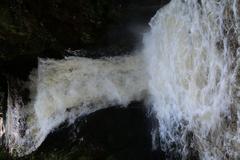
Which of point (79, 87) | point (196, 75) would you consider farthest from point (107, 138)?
point (196, 75)

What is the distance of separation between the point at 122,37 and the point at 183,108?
143 cm

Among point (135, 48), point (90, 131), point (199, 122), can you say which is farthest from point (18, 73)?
point (199, 122)

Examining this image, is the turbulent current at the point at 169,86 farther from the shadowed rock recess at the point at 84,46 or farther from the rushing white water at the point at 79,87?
the shadowed rock recess at the point at 84,46

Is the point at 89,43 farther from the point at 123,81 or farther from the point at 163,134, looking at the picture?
the point at 163,134

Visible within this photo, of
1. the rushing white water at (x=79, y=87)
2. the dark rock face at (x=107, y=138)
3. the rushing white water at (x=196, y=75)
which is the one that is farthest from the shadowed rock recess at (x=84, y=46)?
the rushing white water at (x=196, y=75)

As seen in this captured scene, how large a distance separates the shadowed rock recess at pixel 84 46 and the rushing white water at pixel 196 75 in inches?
12.7

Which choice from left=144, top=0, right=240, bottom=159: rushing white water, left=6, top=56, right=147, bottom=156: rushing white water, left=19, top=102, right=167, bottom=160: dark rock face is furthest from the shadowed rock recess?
left=144, top=0, right=240, bottom=159: rushing white water

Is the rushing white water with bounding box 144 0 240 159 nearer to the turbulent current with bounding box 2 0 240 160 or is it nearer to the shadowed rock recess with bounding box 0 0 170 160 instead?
the turbulent current with bounding box 2 0 240 160

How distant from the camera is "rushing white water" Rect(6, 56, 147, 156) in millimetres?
7953

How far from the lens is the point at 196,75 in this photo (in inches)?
253

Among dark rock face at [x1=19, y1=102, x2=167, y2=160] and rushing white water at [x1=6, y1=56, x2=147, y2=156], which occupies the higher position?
rushing white water at [x1=6, y1=56, x2=147, y2=156]

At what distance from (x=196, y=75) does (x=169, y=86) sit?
96 centimetres

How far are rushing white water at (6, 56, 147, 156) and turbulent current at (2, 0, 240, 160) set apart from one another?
0.02 meters

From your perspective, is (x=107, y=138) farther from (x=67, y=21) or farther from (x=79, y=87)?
(x=67, y=21)
